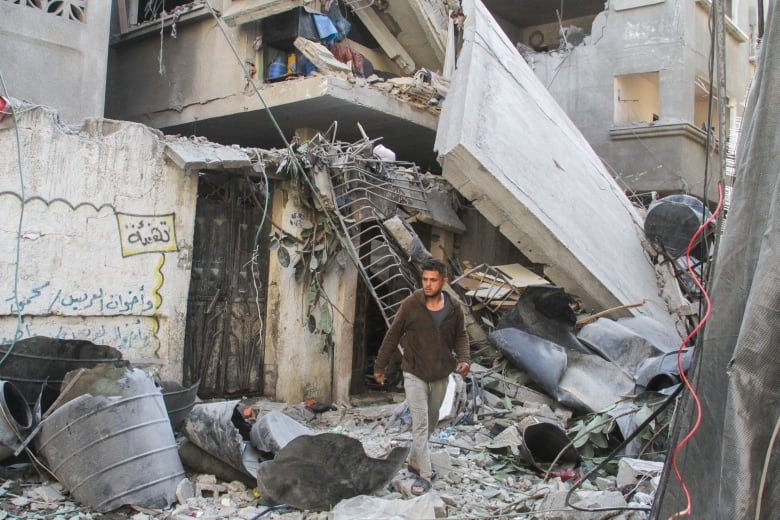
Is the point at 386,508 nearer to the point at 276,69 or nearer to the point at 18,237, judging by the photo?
the point at 18,237

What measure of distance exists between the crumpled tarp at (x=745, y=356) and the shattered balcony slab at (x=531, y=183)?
4.71 m

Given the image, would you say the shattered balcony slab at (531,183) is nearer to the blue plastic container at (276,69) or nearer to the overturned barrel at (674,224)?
the overturned barrel at (674,224)

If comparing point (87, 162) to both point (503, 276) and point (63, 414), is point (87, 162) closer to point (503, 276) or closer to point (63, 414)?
point (63, 414)

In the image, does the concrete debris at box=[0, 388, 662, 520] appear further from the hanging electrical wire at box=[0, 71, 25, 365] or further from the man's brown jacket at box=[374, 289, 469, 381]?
the hanging electrical wire at box=[0, 71, 25, 365]

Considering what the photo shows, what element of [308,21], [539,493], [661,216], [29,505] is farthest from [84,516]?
[308,21]

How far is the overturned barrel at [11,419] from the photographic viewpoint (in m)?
4.84

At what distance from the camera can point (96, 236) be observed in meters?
6.48

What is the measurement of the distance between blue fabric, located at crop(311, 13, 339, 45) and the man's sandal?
895 cm

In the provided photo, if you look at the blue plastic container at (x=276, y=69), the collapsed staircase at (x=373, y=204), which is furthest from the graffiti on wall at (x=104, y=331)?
the blue plastic container at (x=276, y=69)

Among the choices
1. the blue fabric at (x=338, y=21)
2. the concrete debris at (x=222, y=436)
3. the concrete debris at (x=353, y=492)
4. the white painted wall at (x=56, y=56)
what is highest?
the blue fabric at (x=338, y=21)

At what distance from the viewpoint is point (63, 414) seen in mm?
4703

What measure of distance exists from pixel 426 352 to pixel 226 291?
3.24 meters

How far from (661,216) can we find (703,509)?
6602mm

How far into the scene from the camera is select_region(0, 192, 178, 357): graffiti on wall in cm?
598
